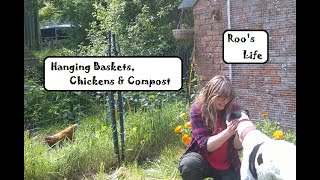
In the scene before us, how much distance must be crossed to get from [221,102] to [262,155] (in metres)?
0.20

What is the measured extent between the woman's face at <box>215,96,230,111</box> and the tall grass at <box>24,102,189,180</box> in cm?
13

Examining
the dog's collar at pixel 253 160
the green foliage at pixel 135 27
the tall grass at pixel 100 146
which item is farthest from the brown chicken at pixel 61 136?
the dog's collar at pixel 253 160

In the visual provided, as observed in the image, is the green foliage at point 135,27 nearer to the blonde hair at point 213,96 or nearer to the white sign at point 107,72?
the white sign at point 107,72

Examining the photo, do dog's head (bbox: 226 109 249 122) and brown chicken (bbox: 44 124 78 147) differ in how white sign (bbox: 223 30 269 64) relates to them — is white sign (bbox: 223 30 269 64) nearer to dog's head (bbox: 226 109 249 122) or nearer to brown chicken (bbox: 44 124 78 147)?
dog's head (bbox: 226 109 249 122)

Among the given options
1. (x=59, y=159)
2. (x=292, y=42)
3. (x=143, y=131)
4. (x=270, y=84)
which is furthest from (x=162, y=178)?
(x=292, y=42)

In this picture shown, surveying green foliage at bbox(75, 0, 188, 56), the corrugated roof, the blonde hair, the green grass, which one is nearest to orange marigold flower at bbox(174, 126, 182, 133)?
the green grass

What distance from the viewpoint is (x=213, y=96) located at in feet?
4.48

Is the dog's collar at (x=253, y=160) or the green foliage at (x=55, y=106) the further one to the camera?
the green foliage at (x=55, y=106)

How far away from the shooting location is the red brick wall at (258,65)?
4.61 feet

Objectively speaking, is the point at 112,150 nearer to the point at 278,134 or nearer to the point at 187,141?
the point at 187,141

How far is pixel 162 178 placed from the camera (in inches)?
56.7

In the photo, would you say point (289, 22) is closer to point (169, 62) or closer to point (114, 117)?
point (169, 62)

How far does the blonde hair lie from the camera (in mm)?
1360

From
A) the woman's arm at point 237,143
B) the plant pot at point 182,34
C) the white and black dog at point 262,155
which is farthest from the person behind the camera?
the plant pot at point 182,34
